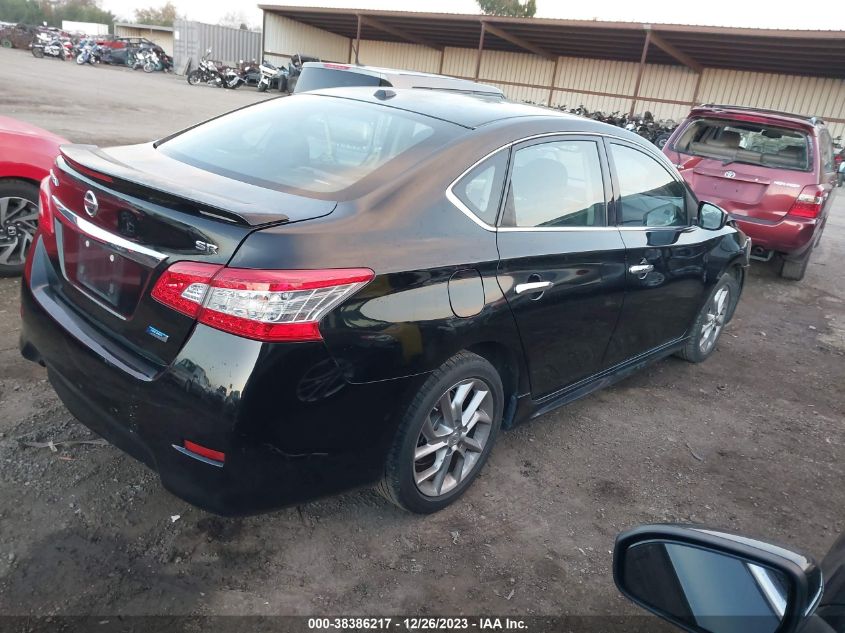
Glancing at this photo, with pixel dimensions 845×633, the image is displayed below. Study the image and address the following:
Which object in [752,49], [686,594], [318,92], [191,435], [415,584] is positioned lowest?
[415,584]

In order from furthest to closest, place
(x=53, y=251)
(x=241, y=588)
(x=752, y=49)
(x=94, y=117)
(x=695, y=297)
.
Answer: (x=752, y=49) → (x=94, y=117) → (x=695, y=297) → (x=53, y=251) → (x=241, y=588)

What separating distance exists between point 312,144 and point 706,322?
10.8ft

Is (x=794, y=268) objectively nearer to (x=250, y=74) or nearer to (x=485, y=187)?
(x=485, y=187)

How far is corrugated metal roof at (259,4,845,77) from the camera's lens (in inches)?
830

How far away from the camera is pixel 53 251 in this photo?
8.73ft

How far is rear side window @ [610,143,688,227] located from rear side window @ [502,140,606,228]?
8.7 inches

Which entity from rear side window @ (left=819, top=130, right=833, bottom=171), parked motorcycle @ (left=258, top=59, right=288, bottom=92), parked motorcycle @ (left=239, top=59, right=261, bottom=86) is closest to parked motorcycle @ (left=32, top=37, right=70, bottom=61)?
parked motorcycle @ (left=239, top=59, right=261, bottom=86)

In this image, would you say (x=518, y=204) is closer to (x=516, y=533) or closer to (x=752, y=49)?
(x=516, y=533)

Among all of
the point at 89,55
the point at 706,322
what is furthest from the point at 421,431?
the point at 89,55

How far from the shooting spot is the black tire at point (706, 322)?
15.4 feet

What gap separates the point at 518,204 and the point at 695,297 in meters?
2.09

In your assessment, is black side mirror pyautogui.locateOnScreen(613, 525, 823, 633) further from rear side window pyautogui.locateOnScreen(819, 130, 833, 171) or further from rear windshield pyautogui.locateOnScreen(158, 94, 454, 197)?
rear side window pyautogui.locateOnScreen(819, 130, 833, 171)

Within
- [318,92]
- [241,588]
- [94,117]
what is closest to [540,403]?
[241,588]

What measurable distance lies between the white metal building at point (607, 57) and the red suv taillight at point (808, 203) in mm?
16060
